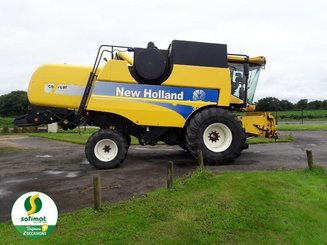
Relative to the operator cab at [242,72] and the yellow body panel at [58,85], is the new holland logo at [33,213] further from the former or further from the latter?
the operator cab at [242,72]

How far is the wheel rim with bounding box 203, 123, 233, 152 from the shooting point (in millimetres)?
11852

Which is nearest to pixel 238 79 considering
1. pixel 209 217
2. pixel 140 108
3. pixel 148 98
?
pixel 148 98

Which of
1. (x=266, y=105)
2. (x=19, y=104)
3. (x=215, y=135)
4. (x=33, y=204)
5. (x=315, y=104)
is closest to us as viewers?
(x=33, y=204)

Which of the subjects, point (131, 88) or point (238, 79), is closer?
point (131, 88)

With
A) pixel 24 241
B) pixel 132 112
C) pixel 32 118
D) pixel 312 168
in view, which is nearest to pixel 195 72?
pixel 132 112

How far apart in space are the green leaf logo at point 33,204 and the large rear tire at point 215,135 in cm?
685

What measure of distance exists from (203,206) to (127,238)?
172 cm

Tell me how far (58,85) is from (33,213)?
738 centimetres

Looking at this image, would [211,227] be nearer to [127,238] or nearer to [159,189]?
[127,238]

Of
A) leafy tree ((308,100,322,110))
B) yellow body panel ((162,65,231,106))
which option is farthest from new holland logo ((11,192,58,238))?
leafy tree ((308,100,322,110))

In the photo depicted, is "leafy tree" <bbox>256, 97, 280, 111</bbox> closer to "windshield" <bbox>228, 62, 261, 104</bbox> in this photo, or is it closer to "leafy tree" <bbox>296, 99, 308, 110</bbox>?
"windshield" <bbox>228, 62, 261, 104</bbox>

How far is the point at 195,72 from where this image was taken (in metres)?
11.7

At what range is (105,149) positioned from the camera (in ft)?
38.2

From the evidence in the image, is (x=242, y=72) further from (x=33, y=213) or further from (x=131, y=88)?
(x=33, y=213)
